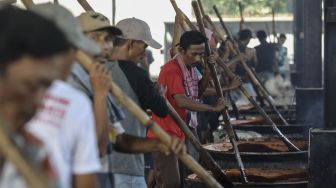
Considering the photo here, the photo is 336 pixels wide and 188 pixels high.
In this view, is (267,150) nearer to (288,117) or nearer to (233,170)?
(233,170)

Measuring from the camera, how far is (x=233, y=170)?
30.1ft

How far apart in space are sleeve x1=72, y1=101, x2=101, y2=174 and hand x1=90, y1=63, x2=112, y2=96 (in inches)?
42.7

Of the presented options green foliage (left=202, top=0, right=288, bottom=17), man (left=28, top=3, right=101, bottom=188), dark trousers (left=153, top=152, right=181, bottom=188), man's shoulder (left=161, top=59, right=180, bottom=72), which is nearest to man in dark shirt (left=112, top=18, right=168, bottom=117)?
dark trousers (left=153, top=152, right=181, bottom=188)

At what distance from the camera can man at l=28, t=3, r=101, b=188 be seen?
361 cm

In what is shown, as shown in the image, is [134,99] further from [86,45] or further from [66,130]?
[66,130]

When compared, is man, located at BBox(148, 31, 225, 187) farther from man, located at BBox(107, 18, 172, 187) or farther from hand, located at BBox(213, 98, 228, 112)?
man, located at BBox(107, 18, 172, 187)

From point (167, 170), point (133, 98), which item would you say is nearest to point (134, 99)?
point (133, 98)

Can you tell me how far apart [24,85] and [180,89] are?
5.85 metres

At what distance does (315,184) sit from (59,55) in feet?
17.7

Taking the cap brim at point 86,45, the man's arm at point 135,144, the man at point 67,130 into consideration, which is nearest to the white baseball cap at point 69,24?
the cap brim at point 86,45

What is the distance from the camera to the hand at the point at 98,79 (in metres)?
4.91

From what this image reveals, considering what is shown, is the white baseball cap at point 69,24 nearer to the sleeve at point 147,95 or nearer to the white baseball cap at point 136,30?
the sleeve at point 147,95

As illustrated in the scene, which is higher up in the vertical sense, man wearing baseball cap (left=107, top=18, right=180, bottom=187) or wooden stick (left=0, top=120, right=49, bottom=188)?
wooden stick (left=0, top=120, right=49, bottom=188)

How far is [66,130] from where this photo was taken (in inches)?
145
